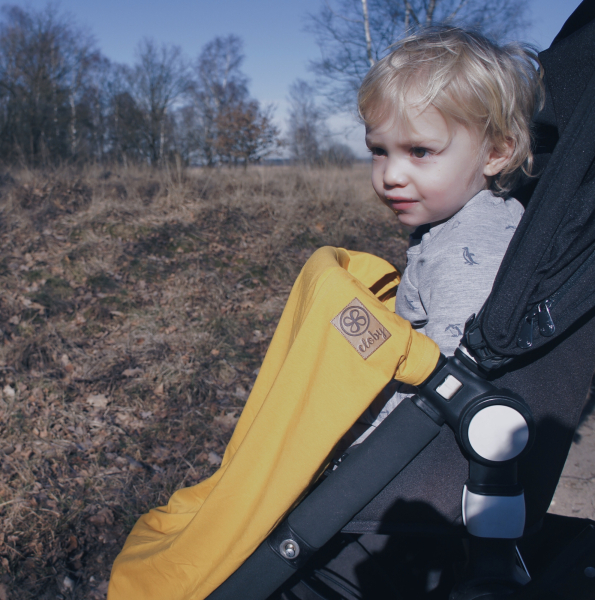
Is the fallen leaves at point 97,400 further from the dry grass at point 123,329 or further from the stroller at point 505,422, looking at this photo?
the stroller at point 505,422

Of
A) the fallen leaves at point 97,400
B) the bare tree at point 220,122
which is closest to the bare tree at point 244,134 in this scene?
the bare tree at point 220,122

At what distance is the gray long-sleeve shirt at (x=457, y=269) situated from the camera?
102 centimetres

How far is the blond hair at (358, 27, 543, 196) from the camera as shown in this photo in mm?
1093

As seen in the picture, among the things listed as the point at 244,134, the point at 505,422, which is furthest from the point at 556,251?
the point at 244,134

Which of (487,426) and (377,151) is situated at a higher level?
(377,151)

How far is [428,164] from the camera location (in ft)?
3.76

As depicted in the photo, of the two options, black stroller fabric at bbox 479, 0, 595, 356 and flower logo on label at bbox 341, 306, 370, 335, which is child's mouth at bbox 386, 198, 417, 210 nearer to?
black stroller fabric at bbox 479, 0, 595, 356

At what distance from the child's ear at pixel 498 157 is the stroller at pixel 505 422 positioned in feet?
0.36

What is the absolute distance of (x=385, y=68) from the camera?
3.86 ft

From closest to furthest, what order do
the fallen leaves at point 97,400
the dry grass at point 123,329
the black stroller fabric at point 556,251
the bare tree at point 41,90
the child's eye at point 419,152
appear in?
1. the black stroller fabric at point 556,251
2. the child's eye at point 419,152
3. the dry grass at point 123,329
4. the fallen leaves at point 97,400
5. the bare tree at point 41,90

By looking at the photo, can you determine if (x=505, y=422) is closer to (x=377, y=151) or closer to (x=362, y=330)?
(x=362, y=330)

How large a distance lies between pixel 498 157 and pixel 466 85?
0.23m

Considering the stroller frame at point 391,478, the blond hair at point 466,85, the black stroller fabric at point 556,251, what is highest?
the blond hair at point 466,85

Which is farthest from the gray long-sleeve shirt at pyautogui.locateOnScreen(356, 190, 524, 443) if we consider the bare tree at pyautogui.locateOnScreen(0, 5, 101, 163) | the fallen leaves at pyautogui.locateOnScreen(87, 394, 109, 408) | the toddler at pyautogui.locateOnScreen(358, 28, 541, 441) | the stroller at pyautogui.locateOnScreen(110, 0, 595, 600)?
the bare tree at pyautogui.locateOnScreen(0, 5, 101, 163)
